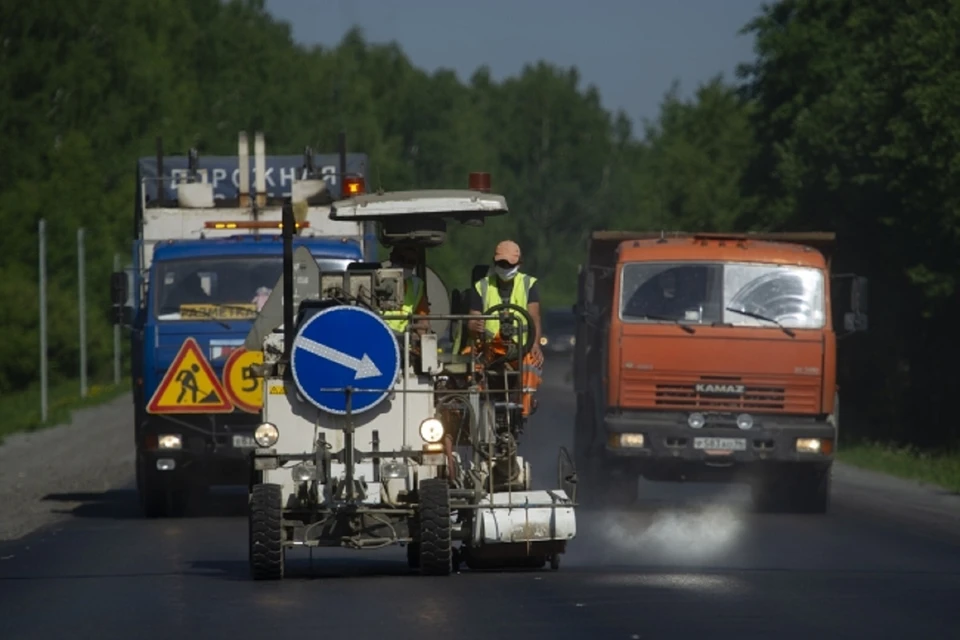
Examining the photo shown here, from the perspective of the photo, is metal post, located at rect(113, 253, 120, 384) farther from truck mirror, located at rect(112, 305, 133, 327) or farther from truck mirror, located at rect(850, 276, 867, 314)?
truck mirror, located at rect(850, 276, 867, 314)

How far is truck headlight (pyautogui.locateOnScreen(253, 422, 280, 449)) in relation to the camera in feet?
45.2

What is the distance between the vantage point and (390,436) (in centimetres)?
1402

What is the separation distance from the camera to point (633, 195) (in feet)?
526

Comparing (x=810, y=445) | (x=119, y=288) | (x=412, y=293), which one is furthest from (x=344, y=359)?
(x=810, y=445)

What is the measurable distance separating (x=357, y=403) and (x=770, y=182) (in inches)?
1685

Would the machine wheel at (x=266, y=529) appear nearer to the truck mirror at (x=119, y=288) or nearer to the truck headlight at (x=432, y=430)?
the truck headlight at (x=432, y=430)

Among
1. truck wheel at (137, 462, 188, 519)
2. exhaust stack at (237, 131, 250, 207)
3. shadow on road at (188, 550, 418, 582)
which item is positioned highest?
exhaust stack at (237, 131, 250, 207)

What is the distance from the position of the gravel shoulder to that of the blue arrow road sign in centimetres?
623

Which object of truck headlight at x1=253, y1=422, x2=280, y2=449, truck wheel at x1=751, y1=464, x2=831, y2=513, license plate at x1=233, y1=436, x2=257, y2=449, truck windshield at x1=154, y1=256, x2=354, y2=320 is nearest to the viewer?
truck headlight at x1=253, y1=422, x2=280, y2=449

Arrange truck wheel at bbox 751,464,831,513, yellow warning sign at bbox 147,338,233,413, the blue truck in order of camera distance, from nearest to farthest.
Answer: yellow warning sign at bbox 147,338,233,413, the blue truck, truck wheel at bbox 751,464,831,513

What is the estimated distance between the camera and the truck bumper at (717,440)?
21984 millimetres

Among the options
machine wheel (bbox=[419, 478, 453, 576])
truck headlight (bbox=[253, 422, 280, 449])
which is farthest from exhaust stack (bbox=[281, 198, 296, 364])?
machine wheel (bbox=[419, 478, 453, 576])

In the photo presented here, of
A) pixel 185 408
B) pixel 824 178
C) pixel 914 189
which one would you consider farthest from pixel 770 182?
pixel 185 408

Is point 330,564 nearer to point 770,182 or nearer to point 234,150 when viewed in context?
point 770,182
